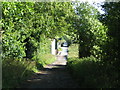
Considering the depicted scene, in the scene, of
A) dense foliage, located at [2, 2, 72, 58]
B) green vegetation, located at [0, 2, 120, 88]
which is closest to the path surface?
green vegetation, located at [0, 2, 120, 88]

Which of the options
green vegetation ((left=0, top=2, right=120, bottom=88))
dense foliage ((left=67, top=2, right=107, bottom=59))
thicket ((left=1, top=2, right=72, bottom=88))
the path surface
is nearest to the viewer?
green vegetation ((left=0, top=2, right=120, bottom=88))

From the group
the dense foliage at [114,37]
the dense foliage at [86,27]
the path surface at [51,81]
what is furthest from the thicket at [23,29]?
the dense foliage at [114,37]

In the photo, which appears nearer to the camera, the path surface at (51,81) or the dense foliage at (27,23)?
the path surface at (51,81)

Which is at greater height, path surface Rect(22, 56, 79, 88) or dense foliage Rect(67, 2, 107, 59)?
dense foliage Rect(67, 2, 107, 59)

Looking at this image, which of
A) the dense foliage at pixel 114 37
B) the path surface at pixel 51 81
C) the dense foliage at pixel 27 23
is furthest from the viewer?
the dense foliage at pixel 27 23

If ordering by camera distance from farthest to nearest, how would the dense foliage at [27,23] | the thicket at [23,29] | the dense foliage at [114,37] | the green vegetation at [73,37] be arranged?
1. the dense foliage at [27,23]
2. the thicket at [23,29]
3. the green vegetation at [73,37]
4. the dense foliage at [114,37]

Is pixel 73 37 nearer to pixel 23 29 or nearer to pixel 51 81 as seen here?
pixel 23 29

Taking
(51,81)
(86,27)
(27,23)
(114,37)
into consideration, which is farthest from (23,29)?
(114,37)

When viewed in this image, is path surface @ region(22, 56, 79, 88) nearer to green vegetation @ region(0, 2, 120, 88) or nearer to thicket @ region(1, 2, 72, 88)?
green vegetation @ region(0, 2, 120, 88)

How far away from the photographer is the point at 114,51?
8.16 metres

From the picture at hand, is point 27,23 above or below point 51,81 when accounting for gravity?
above

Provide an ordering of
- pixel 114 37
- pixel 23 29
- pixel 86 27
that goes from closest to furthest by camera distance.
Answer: pixel 114 37
pixel 23 29
pixel 86 27

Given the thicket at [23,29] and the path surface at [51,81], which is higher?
the thicket at [23,29]

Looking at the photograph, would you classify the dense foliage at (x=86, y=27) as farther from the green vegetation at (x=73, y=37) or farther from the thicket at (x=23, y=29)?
the thicket at (x=23, y=29)
